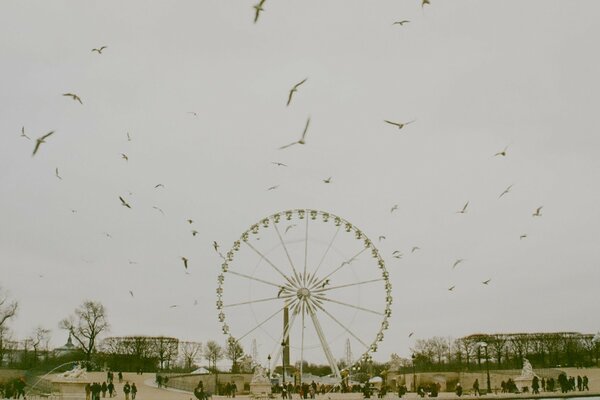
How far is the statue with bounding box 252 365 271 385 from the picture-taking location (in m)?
40.0

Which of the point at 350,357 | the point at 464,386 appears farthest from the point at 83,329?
the point at 464,386

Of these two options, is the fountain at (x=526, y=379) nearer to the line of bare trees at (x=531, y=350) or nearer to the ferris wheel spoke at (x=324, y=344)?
the ferris wheel spoke at (x=324, y=344)

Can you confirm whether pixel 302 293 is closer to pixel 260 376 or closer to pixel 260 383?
pixel 260 376

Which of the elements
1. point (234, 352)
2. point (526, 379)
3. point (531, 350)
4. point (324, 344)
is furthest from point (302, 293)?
point (531, 350)

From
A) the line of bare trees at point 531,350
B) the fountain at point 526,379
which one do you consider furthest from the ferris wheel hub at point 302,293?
the line of bare trees at point 531,350

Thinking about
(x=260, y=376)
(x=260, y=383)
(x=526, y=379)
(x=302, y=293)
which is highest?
(x=302, y=293)

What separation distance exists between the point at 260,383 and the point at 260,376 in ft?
1.52

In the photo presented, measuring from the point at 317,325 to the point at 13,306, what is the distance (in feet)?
126

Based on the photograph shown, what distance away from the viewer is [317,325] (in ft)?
126

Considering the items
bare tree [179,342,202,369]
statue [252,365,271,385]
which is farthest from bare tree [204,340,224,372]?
statue [252,365,271,385]

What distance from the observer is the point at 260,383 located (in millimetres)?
39875

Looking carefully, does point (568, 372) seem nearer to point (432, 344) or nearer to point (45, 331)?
point (432, 344)

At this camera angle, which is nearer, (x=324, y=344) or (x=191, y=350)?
(x=324, y=344)

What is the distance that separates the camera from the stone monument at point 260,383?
39.7 m
